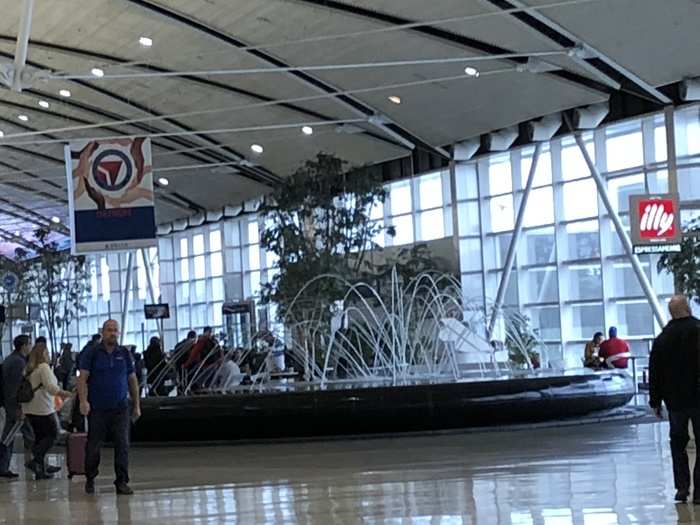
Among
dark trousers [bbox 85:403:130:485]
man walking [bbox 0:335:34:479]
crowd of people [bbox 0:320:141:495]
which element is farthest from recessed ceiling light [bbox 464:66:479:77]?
dark trousers [bbox 85:403:130:485]

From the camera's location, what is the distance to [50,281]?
153ft

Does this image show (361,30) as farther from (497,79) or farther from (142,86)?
(142,86)

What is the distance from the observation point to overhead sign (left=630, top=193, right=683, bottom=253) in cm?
2125

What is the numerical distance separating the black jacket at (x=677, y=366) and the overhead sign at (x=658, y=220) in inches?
520

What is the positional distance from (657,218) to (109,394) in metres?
12.7

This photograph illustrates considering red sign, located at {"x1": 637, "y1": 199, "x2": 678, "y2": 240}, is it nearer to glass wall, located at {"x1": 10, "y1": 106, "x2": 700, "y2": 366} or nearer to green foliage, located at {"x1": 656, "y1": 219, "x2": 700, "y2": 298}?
green foliage, located at {"x1": 656, "y1": 219, "x2": 700, "y2": 298}

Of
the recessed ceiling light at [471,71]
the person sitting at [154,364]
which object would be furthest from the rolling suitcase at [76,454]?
the recessed ceiling light at [471,71]

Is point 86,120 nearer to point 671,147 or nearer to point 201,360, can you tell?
point 201,360

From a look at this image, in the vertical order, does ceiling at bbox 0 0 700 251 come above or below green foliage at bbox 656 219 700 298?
above

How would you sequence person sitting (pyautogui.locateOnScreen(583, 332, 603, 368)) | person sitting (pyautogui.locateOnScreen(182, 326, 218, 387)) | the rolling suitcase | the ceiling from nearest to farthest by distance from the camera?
the rolling suitcase
person sitting (pyautogui.locateOnScreen(583, 332, 603, 368))
person sitting (pyautogui.locateOnScreen(182, 326, 218, 387))
the ceiling

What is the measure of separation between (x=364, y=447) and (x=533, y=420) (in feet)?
8.05

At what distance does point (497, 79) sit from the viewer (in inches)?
1051

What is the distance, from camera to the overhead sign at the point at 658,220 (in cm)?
2125

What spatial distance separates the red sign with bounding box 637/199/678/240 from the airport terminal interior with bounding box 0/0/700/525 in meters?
0.06
